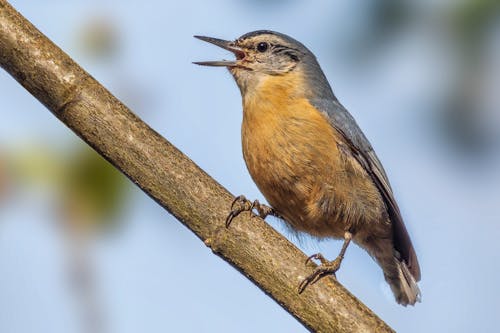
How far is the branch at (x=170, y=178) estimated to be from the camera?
302cm

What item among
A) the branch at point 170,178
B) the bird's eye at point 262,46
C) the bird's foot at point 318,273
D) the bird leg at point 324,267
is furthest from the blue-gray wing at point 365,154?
the branch at point 170,178

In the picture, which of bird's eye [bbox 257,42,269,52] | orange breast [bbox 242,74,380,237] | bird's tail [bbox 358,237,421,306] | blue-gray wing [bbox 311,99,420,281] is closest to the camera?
orange breast [bbox 242,74,380,237]

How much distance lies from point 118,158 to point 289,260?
83 cm

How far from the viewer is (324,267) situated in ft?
11.4

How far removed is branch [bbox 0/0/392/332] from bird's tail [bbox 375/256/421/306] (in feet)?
7.08

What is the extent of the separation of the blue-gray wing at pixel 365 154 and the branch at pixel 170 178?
1.67 meters

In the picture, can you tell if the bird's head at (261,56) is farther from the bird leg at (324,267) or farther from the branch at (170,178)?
the branch at (170,178)

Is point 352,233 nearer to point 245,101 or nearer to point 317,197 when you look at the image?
point 317,197

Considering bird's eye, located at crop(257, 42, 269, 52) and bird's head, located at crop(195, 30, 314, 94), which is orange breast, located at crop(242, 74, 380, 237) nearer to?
bird's head, located at crop(195, 30, 314, 94)

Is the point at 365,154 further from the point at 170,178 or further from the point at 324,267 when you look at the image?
the point at 170,178

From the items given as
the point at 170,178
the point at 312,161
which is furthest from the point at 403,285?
the point at 170,178

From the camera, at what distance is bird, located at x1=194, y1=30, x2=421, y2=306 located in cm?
460

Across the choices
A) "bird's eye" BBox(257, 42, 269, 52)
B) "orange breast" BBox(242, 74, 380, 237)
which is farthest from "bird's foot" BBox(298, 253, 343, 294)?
"bird's eye" BBox(257, 42, 269, 52)

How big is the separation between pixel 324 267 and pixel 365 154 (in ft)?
5.10
